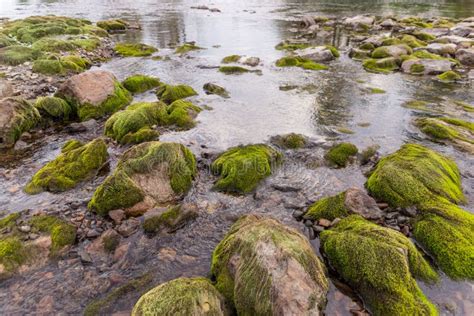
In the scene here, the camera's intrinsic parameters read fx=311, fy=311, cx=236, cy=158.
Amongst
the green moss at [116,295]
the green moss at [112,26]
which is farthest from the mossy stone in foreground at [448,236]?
the green moss at [112,26]

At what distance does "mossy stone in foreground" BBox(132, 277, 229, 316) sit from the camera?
16.0 ft

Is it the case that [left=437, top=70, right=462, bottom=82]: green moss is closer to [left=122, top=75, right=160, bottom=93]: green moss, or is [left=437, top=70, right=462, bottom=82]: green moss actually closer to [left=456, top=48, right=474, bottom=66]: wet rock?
[left=456, top=48, right=474, bottom=66]: wet rock

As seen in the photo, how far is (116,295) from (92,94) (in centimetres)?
1095

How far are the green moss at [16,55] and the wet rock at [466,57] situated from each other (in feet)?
97.2

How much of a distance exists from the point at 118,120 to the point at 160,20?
35.2 meters

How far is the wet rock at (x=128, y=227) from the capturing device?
297 inches

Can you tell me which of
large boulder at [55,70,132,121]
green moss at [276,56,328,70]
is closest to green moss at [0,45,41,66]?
large boulder at [55,70,132,121]

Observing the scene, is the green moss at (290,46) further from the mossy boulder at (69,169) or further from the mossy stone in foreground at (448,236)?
the mossy stone in foreground at (448,236)

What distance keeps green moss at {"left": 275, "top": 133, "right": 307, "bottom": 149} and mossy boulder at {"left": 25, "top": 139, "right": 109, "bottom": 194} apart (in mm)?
6412

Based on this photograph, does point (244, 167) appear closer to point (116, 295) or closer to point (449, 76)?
point (116, 295)

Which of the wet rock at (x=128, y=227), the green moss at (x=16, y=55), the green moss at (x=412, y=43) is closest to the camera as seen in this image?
the wet rock at (x=128, y=227)

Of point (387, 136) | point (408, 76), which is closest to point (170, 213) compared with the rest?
point (387, 136)

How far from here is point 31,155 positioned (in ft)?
36.3

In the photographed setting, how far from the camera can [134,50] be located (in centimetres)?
2638
